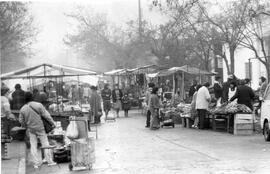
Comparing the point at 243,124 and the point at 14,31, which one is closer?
the point at 243,124

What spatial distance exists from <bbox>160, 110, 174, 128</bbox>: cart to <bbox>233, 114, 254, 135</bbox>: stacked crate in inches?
165

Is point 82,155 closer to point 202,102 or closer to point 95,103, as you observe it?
point 202,102

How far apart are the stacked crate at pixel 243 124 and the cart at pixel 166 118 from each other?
13.8 feet

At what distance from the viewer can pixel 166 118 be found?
22.0m

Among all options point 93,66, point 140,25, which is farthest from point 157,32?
point 93,66

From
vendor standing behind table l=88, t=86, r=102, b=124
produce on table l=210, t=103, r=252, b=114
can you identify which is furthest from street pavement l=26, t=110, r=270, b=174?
vendor standing behind table l=88, t=86, r=102, b=124

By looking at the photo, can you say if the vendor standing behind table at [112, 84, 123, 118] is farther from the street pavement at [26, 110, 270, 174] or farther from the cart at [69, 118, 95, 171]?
the cart at [69, 118, 95, 171]

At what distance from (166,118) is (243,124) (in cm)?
497

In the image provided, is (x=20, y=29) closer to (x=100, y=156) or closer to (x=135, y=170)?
(x=100, y=156)

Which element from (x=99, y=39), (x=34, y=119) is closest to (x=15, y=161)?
(x=34, y=119)

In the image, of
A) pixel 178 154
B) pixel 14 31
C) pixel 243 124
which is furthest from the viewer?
pixel 14 31

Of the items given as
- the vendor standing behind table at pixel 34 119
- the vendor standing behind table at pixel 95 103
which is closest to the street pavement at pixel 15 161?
the vendor standing behind table at pixel 34 119

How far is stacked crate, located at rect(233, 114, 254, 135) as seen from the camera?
17.5 meters

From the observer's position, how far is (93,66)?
69.8 metres
